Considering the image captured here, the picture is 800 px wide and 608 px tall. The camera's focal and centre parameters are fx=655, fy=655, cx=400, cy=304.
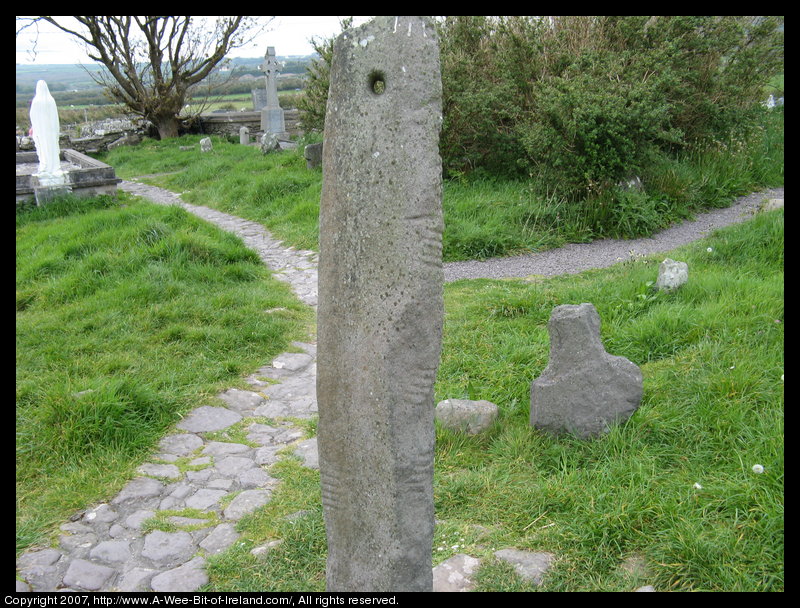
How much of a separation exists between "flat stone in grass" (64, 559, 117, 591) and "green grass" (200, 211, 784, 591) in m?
0.53

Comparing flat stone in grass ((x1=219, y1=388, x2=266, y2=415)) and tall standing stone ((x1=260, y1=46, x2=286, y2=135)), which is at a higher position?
tall standing stone ((x1=260, y1=46, x2=286, y2=135))

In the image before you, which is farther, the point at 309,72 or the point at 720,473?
the point at 309,72

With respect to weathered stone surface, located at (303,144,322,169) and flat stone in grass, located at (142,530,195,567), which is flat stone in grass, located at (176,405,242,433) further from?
weathered stone surface, located at (303,144,322,169)

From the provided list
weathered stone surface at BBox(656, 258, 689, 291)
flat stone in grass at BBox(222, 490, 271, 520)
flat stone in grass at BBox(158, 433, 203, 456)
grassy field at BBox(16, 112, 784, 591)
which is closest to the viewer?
grassy field at BBox(16, 112, 784, 591)

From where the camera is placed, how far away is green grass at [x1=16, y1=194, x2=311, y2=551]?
4.09 metres

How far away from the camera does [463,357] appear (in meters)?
5.23

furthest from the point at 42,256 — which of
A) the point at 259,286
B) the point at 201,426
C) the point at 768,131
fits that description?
the point at 768,131

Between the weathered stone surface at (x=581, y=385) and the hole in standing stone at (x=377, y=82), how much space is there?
224 cm

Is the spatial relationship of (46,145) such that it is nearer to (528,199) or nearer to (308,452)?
(528,199)

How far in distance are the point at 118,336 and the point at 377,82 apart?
428 centimetres

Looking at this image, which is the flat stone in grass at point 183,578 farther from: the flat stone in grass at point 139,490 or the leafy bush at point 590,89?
the leafy bush at point 590,89

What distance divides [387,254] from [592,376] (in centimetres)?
210

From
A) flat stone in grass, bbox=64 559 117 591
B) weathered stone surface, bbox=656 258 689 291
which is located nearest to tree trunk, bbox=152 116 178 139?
weathered stone surface, bbox=656 258 689 291
